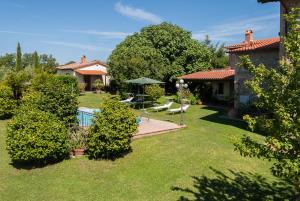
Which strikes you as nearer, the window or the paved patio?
the paved patio

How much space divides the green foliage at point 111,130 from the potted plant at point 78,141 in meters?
0.48

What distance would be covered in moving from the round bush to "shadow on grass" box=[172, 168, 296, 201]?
5.19 metres

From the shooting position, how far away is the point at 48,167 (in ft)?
40.2

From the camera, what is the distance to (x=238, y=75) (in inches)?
1009

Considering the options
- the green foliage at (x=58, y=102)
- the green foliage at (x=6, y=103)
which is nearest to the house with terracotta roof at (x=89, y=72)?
the green foliage at (x=6, y=103)

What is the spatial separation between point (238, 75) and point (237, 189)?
55.4 feet

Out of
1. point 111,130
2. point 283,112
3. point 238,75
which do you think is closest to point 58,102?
point 111,130

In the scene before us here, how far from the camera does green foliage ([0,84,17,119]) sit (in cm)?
2295

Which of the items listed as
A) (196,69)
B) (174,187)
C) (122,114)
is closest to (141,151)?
(122,114)

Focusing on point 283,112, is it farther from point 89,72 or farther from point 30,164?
point 89,72

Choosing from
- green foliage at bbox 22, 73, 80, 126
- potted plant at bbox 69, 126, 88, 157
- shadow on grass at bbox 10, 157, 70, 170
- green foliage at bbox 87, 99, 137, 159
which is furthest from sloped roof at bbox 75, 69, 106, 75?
shadow on grass at bbox 10, 157, 70, 170

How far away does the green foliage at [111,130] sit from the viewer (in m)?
12.8

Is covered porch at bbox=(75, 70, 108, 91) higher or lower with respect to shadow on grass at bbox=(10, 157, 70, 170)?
higher

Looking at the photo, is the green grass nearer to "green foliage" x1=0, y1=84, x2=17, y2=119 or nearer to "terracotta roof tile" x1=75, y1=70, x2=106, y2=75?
"green foliage" x1=0, y1=84, x2=17, y2=119
